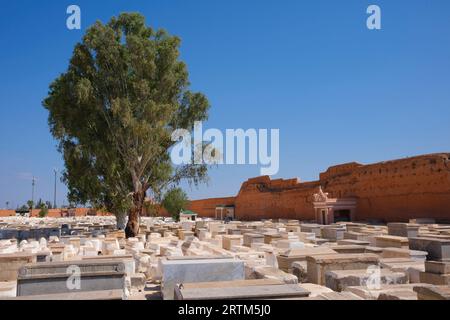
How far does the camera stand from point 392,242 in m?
9.42

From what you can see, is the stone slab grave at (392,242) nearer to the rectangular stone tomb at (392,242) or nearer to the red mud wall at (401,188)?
the rectangular stone tomb at (392,242)

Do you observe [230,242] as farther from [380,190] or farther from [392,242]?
[380,190]

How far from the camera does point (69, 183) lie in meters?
17.7

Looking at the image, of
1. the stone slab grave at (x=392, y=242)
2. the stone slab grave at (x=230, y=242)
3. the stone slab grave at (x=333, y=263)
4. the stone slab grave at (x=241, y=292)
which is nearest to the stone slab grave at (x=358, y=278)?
the stone slab grave at (x=333, y=263)

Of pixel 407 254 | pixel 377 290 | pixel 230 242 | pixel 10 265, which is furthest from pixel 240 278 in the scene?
pixel 230 242

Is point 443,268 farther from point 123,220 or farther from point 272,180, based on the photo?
point 272,180

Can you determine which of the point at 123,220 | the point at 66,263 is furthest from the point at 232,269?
the point at 123,220

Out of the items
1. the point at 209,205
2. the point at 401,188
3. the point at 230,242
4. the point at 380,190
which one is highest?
the point at 401,188

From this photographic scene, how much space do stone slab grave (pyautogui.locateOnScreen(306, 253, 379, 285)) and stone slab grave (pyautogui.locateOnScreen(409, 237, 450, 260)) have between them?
135 centimetres

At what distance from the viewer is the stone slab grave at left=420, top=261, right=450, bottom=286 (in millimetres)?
5266

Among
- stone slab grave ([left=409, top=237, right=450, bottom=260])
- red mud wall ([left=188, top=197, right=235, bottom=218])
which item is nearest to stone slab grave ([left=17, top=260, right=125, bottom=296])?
stone slab grave ([left=409, top=237, right=450, bottom=260])

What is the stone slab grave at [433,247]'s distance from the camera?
6527 millimetres

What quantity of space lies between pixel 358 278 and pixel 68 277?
3920 mm
